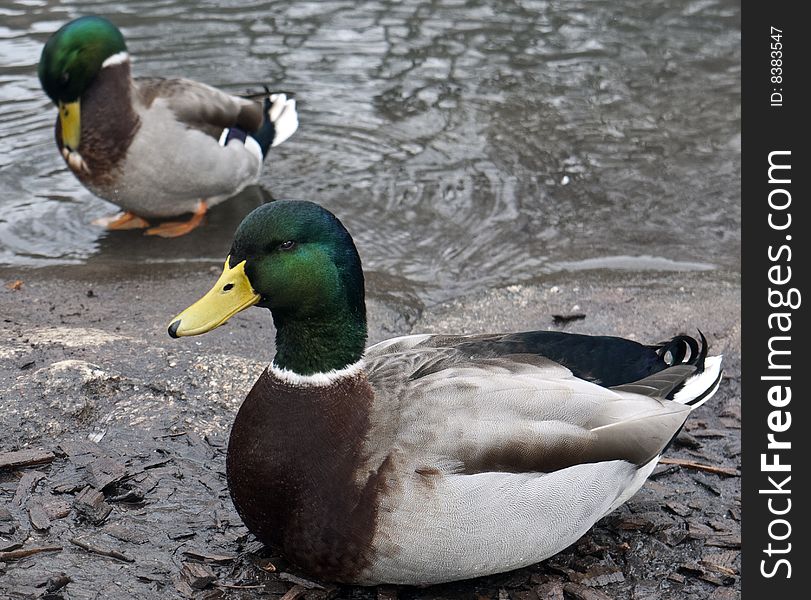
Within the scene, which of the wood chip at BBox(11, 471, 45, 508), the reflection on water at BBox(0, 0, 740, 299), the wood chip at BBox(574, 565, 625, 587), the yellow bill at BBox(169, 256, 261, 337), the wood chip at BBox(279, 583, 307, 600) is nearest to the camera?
the yellow bill at BBox(169, 256, 261, 337)

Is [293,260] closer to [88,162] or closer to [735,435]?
[735,435]

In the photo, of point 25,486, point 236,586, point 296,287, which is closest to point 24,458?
point 25,486

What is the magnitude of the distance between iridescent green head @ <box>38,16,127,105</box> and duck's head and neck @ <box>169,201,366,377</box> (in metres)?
3.32

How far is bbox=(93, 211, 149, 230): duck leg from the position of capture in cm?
665

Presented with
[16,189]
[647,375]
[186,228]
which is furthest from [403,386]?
[16,189]

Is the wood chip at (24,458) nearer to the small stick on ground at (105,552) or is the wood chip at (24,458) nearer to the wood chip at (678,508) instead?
the small stick on ground at (105,552)

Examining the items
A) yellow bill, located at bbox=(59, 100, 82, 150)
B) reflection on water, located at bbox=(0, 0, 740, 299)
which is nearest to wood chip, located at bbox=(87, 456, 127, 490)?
→ reflection on water, located at bbox=(0, 0, 740, 299)

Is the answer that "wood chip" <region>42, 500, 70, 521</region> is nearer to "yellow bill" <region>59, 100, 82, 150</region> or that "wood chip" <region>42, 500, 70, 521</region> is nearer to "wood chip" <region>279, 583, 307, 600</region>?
"wood chip" <region>279, 583, 307, 600</region>

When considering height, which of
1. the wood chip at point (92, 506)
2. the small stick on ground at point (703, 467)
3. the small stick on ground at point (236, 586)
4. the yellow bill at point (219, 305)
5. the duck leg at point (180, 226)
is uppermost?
the yellow bill at point (219, 305)

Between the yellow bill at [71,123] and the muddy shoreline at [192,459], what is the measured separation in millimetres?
1102

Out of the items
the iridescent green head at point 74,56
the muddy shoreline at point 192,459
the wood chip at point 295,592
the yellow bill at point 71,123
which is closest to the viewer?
the wood chip at point 295,592

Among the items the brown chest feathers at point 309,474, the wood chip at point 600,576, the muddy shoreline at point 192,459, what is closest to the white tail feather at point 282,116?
the muddy shoreline at point 192,459

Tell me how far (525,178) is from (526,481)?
412 cm

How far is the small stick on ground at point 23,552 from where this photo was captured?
11.4 ft
